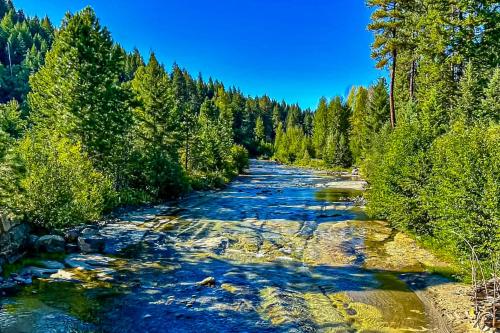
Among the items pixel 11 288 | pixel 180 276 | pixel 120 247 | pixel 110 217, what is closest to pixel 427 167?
pixel 180 276

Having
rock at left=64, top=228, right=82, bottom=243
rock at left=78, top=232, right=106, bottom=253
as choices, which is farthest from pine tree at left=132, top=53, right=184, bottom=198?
rock at left=78, top=232, right=106, bottom=253

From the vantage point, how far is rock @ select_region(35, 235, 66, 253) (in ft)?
50.7

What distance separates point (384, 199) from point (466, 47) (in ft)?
47.2

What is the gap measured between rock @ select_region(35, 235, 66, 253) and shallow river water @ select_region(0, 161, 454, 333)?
1.27m

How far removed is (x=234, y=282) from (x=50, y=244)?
820 centimetres

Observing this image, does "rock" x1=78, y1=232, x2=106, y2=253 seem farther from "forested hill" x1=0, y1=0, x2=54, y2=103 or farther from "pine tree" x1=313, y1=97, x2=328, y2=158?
"forested hill" x1=0, y1=0, x2=54, y2=103

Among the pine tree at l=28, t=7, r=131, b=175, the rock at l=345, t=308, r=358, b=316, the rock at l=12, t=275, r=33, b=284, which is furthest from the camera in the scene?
the pine tree at l=28, t=7, r=131, b=175

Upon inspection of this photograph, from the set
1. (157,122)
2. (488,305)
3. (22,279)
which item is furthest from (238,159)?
(488,305)

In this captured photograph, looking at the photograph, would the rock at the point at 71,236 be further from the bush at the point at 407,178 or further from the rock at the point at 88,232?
the bush at the point at 407,178

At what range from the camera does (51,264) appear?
1405 centimetres

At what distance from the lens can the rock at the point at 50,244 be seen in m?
15.5

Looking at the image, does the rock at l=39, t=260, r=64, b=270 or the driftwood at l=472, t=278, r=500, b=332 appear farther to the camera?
the rock at l=39, t=260, r=64, b=270

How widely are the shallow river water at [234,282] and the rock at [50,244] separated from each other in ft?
4.18

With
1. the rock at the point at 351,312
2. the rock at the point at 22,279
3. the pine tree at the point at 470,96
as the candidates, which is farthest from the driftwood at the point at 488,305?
the pine tree at the point at 470,96
